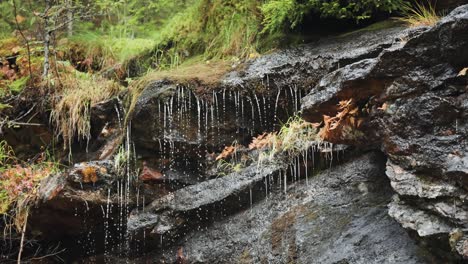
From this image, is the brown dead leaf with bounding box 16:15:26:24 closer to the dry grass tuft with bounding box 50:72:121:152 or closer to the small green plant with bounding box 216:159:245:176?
the dry grass tuft with bounding box 50:72:121:152

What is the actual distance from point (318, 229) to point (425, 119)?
1.29m

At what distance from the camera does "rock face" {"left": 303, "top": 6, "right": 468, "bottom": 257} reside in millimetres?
Result: 3158

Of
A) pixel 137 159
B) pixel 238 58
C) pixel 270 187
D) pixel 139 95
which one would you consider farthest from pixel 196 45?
pixel 270 187

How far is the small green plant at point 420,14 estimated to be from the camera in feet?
15.9

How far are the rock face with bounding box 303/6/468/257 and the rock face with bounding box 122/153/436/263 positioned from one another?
0.29 meters

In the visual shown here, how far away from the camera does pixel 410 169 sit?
11.4 ft

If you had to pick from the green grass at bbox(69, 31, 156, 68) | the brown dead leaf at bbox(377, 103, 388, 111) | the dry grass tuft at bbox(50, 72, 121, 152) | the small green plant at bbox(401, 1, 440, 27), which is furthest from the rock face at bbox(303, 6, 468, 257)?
the green grass at bbox(69, 31, 156, 68)

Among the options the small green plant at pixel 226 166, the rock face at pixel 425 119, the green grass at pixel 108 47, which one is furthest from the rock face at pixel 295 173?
the green grass at pixel 108 47

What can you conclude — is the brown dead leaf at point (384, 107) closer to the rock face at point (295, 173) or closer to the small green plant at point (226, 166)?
the rock face at point (295, 173)

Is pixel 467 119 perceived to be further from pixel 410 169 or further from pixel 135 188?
pixel 135 188

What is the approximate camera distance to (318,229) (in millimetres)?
3947

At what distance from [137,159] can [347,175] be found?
260 cm

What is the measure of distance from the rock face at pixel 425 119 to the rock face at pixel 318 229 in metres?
0.29

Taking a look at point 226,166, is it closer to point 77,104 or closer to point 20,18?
point 77,104
